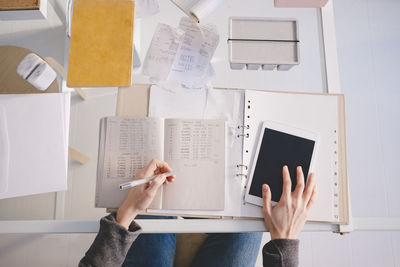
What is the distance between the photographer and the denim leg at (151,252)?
0.85 meters

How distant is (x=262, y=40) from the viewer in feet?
2.48

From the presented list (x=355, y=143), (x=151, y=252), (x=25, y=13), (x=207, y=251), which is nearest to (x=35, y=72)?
(x=25, y=13)

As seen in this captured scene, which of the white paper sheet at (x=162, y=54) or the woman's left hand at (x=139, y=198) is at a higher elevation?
the white paper sheet at (x=162, y=54)

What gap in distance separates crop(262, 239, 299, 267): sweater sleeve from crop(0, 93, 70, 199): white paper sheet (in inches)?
22.6

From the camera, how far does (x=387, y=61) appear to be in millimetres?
1452

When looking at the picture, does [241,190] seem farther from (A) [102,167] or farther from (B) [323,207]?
(A) [102,167]

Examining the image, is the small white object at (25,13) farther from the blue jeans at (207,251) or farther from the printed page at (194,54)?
the blue jeans at (207,251)

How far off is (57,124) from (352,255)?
1.40 metres

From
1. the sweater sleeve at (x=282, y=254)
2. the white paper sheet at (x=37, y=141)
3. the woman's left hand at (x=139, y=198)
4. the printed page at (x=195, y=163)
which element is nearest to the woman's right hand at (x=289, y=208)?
the sweater sleeve at (x=282, y=254)

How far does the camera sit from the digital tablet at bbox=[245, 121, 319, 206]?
74 centimetres

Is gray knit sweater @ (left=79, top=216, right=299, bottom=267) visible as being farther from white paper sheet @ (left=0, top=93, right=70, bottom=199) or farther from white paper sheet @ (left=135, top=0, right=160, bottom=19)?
white paper sheet @ (left=135, top=0, right=160, bottom=19)

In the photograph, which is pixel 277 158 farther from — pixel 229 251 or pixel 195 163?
pixel 229 251

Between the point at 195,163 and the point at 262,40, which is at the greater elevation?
the point at 262,40

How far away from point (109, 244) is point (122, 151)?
0.24 metres
